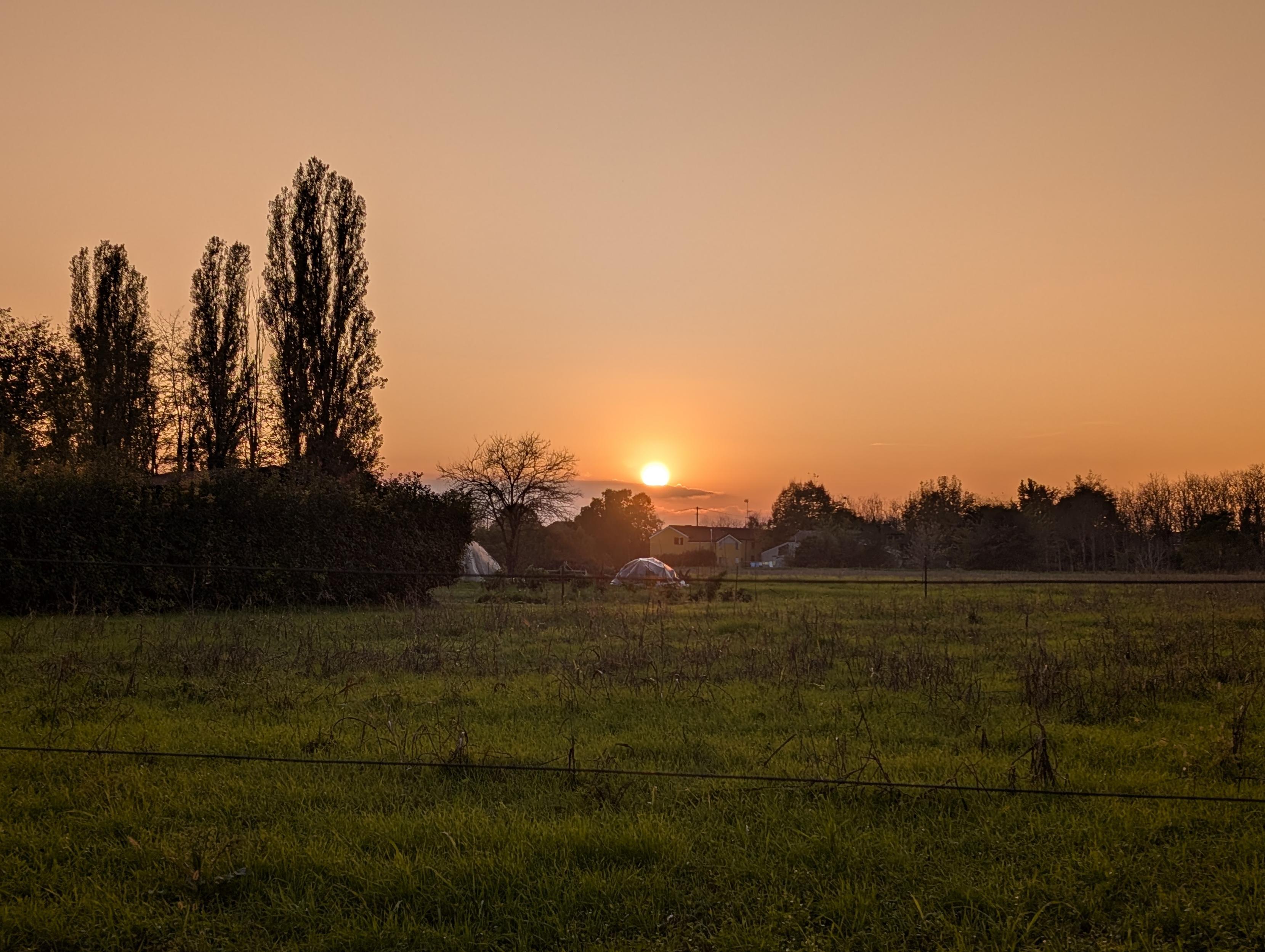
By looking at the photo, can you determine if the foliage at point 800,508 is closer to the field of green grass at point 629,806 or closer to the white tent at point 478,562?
the white tent at point 478,562

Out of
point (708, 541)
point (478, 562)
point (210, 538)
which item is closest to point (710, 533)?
point (708, 541)

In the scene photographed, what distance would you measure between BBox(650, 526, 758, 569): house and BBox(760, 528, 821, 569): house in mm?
1921

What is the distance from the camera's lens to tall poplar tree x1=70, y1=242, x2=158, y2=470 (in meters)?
31.2

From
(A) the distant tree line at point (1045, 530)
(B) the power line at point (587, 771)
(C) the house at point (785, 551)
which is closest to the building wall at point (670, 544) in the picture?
(C) the house at point (785, 551)

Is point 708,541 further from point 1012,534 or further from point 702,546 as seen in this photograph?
point 1012,534

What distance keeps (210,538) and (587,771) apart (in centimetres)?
1580

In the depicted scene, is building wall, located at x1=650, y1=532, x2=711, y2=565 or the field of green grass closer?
the field of green grass

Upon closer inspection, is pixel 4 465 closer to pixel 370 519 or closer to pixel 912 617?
pixel 370 519

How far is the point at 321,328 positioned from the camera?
27797 mm

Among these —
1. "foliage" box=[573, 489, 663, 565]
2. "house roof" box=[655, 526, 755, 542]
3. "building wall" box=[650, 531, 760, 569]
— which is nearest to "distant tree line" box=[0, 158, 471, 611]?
"foliage" box=[573, 489, 663, 565]

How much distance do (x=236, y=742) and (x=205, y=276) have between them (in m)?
32.7

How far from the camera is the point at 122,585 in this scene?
51.1 ft

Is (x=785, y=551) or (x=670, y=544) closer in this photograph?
(x=785, y=551)

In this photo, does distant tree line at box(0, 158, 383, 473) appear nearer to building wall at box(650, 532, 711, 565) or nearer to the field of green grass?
the field of green grass
